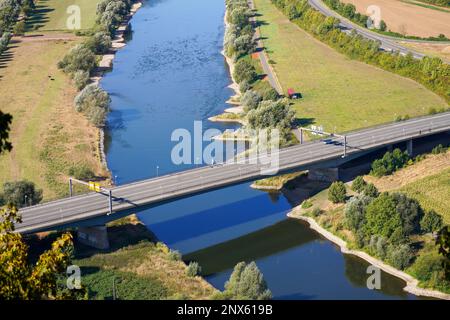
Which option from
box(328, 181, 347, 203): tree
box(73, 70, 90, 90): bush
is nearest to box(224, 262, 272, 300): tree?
box(328, 181, 347, 203): tree

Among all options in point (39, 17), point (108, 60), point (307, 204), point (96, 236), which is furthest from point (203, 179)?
point (39, 17)

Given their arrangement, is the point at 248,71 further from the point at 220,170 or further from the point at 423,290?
the point at 423,290

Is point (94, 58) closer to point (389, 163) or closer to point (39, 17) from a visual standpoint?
point (39, 17)

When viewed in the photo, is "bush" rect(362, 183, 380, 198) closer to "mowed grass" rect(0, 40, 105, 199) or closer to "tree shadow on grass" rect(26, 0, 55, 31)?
"mowed grass" rect(0, 40, 105, 199)

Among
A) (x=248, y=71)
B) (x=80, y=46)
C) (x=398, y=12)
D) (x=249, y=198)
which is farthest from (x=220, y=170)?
(x=398, y=12)

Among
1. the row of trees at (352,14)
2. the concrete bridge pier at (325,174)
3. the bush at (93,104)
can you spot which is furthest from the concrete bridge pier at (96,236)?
the row of trees at (352,14)

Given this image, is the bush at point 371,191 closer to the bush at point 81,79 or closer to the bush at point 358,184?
the bush at point 358,184
